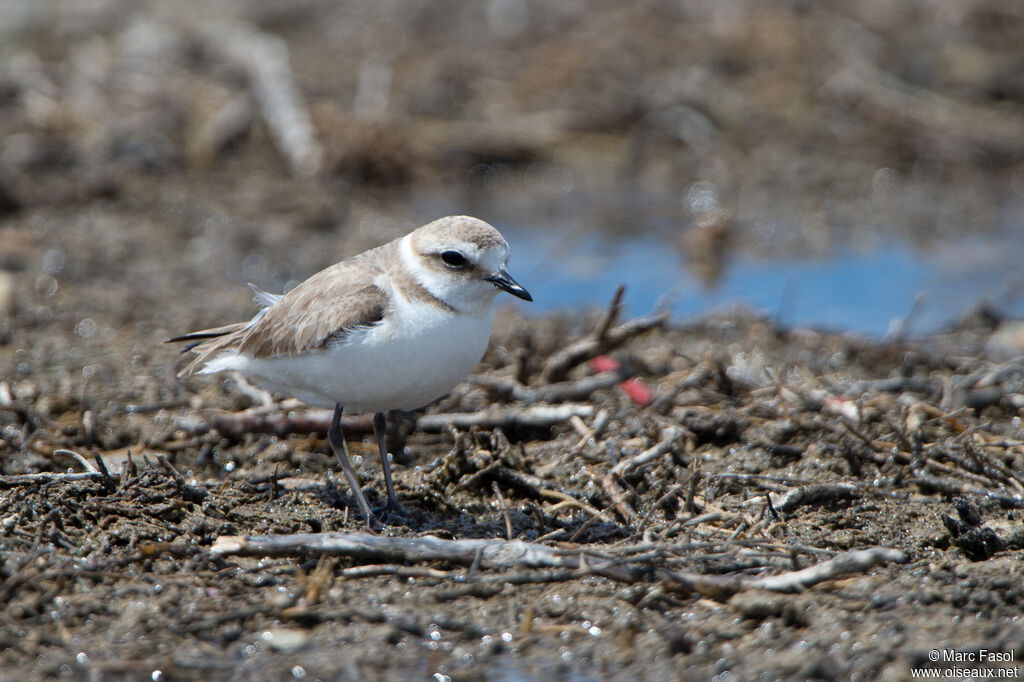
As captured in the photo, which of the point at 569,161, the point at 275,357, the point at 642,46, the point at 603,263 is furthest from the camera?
the point at 642,46

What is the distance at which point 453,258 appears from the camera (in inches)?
203

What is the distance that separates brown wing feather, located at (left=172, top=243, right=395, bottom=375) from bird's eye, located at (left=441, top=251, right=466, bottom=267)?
0.33m

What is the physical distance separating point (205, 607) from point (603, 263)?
638 centimetres

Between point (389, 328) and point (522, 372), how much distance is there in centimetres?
176

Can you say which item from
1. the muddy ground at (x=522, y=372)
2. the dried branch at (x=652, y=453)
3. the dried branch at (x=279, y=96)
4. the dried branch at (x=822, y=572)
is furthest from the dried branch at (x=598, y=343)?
the dried branch at (x=279, y=96)

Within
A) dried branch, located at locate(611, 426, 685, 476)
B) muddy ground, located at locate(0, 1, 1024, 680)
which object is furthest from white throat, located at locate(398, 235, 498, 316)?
dried branch, located at locate(611, 426, 685, 476)

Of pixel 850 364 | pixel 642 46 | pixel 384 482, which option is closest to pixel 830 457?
pixel 850 364

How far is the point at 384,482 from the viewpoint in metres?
5.77

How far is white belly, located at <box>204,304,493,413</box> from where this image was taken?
16.2 ft

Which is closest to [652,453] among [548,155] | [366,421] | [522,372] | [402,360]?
[522,372]

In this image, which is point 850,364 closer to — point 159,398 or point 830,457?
point 830,457

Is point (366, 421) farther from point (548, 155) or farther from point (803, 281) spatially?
point (548, 155)

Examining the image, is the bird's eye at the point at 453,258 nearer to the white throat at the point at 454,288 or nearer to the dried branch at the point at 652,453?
the white throat at the point at 454,288

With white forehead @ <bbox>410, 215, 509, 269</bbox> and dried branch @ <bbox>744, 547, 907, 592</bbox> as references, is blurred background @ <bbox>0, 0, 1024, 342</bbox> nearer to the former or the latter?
white forehead @ <bbox>410, 215, 509, 269</bbox>
